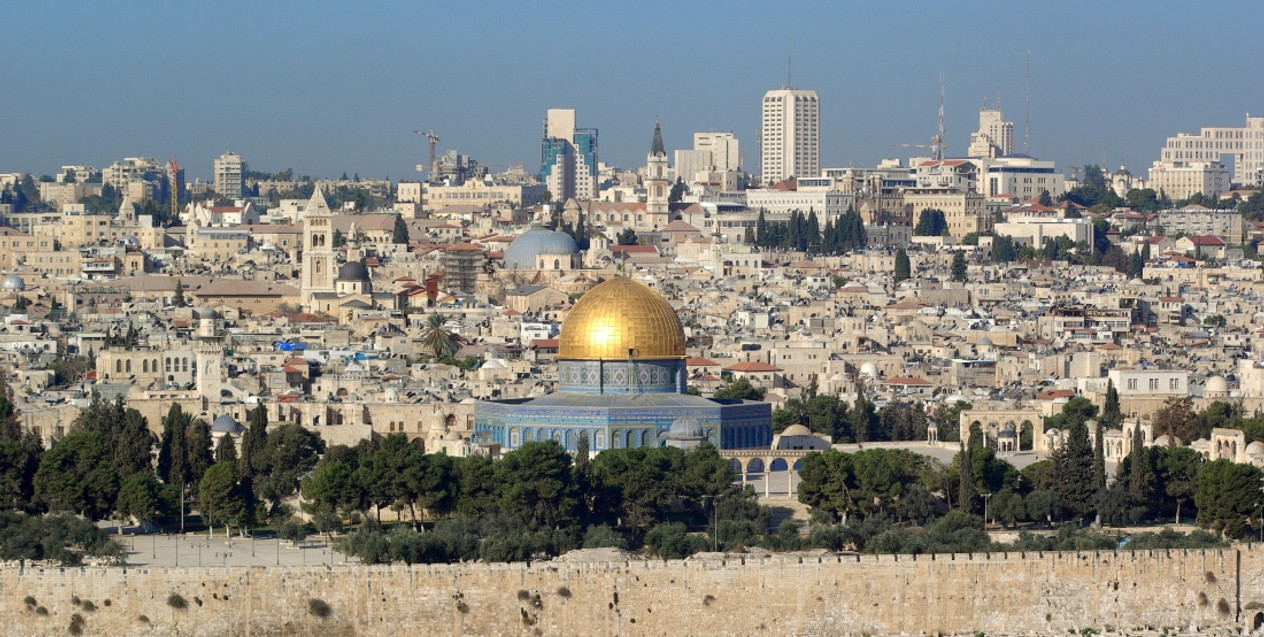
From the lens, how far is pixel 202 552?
45.1 metres

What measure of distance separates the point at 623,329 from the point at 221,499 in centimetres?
1037

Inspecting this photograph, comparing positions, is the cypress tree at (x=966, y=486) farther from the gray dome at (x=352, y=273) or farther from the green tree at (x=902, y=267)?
the green tree at (x=902, y=267)

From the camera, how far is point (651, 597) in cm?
4097

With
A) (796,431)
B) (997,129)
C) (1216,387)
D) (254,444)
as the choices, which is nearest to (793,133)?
(997,129)

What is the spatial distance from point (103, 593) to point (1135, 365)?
124 ft

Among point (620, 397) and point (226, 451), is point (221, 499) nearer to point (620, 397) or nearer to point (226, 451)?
point (226, 451)

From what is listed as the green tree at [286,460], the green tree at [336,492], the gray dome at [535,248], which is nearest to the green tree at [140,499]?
the green tree at [286,460]

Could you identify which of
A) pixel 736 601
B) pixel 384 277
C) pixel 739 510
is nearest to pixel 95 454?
pixel 739 510

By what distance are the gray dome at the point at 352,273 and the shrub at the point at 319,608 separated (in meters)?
52.7

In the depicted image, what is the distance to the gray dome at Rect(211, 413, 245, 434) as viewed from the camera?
56.9 meters

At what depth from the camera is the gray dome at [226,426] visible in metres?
56.9

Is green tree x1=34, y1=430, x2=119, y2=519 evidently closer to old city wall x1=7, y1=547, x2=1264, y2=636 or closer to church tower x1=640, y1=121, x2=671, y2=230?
old city wall x1=7, y1=547, x2=1264, y2=636

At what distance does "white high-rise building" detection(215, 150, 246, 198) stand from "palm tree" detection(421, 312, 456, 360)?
101m

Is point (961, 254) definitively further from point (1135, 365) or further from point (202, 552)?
point (202, 552)
